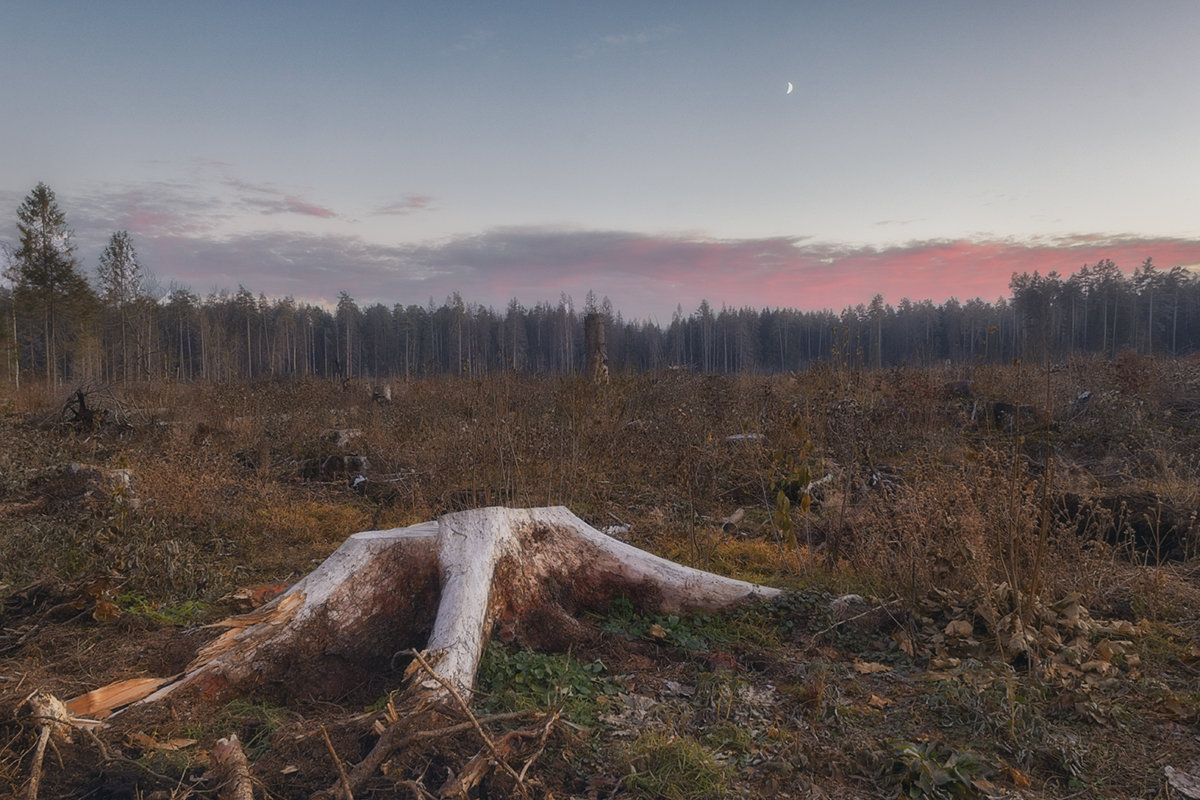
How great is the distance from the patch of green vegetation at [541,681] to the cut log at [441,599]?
11 cm

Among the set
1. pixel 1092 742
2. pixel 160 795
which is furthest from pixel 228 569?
pixel 1092 742

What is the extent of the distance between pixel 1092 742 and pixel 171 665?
4.53m

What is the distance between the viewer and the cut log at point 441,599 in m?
3.47

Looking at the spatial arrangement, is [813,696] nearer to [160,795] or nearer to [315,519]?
[160,795]

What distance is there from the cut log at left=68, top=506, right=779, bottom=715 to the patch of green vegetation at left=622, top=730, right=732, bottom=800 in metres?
0.91

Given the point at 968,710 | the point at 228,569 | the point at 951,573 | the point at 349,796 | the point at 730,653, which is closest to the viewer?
the point at 349,796

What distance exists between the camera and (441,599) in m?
3.89

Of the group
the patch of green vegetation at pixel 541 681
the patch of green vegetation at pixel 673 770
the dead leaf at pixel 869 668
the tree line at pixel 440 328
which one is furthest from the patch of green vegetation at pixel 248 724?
the tree line at pixel 440 328

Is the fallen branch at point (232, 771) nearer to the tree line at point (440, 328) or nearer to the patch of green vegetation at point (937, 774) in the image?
the patch of green vegetation at point (937, 774)

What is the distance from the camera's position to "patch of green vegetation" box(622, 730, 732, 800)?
256 centimetres

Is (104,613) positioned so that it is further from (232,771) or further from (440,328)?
(440,328)

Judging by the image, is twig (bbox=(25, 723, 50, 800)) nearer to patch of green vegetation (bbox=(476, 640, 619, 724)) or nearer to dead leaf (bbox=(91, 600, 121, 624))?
patch of green vegetation (bbox=(476, 640, 619, 724))

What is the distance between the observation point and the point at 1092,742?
2941 mm

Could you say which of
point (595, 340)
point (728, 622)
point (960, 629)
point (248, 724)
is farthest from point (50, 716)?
point (595, 340)
